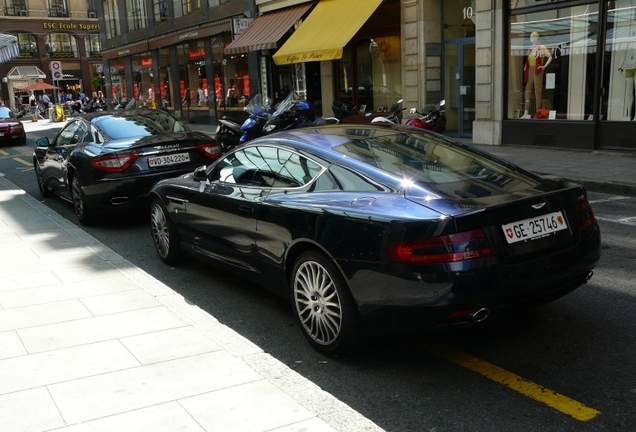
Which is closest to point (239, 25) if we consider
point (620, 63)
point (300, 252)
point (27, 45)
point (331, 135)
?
point (620, 63)

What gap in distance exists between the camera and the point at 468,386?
148 inches

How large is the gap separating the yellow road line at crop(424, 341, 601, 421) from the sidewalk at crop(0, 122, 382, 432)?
3.31 ft

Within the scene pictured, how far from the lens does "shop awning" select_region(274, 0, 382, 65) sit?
1689 centimetres

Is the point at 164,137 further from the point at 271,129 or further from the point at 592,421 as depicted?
the point at 592,421

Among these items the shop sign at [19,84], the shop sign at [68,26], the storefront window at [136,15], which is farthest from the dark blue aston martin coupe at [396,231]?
the shop sign at [68,26]

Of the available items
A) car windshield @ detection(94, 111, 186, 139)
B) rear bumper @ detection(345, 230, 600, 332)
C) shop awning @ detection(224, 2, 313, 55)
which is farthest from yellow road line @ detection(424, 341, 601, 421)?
shop awning @ detection(224, 2, 313, 55)

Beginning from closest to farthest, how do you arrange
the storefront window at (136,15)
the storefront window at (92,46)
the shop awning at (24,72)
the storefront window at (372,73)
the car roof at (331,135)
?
the car roof at (331,135)
the storefront window at (372,73)
the storefront window at (136,15)
the shop awning at (24,72)
the storefront window at (92,46)

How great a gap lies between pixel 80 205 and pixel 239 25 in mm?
15162

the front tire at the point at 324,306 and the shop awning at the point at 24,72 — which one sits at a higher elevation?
Result: the shop awning at the point at 24,72

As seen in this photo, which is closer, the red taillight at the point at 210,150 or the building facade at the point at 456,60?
the red taillight at the point at 210,150

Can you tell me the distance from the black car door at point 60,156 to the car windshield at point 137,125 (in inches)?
24.1

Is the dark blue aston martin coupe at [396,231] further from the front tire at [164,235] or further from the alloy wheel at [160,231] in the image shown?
the alloy wheel at [160,231]

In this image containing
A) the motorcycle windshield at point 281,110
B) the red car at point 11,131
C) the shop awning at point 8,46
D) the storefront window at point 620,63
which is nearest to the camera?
the storefront window at point 620,63

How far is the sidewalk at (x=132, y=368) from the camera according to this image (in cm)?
327
